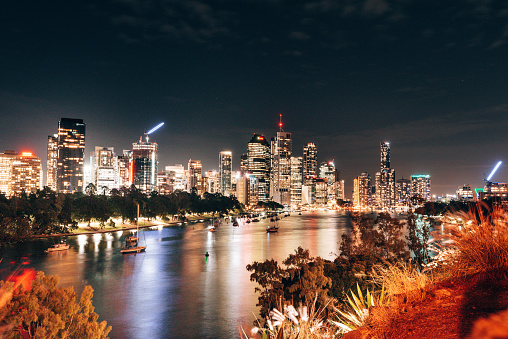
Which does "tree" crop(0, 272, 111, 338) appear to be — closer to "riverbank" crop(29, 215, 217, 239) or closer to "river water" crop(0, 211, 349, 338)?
"river water" crop(0, 211, 349, 338)

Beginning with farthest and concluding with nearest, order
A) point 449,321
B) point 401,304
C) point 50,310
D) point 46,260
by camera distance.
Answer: point 46,260 → point 50,310 → point 401,304 → point 449,321

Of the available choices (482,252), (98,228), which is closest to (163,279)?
(482,252)

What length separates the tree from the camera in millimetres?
15445

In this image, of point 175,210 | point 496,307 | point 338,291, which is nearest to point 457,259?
point 496,307

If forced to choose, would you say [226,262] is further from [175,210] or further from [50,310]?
[175,210]

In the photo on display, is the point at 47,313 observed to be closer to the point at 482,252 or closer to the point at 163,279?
the point at 482,252

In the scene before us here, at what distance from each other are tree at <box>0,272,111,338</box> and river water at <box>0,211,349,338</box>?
12501 mm

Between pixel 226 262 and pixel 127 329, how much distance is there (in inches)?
1222

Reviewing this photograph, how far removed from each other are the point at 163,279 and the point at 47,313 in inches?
1274

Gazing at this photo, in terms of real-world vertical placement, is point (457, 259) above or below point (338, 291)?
above

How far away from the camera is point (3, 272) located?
157 feet

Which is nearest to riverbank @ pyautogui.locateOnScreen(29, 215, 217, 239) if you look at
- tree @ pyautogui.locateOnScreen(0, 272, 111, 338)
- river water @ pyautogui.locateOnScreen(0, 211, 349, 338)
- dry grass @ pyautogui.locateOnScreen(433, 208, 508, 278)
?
river water @ pyautogui.locateOnScreen(0, 211, 349, 338)

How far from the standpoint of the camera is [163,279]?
1853 inches

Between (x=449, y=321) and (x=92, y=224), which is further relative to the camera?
(x=92, y=224)
